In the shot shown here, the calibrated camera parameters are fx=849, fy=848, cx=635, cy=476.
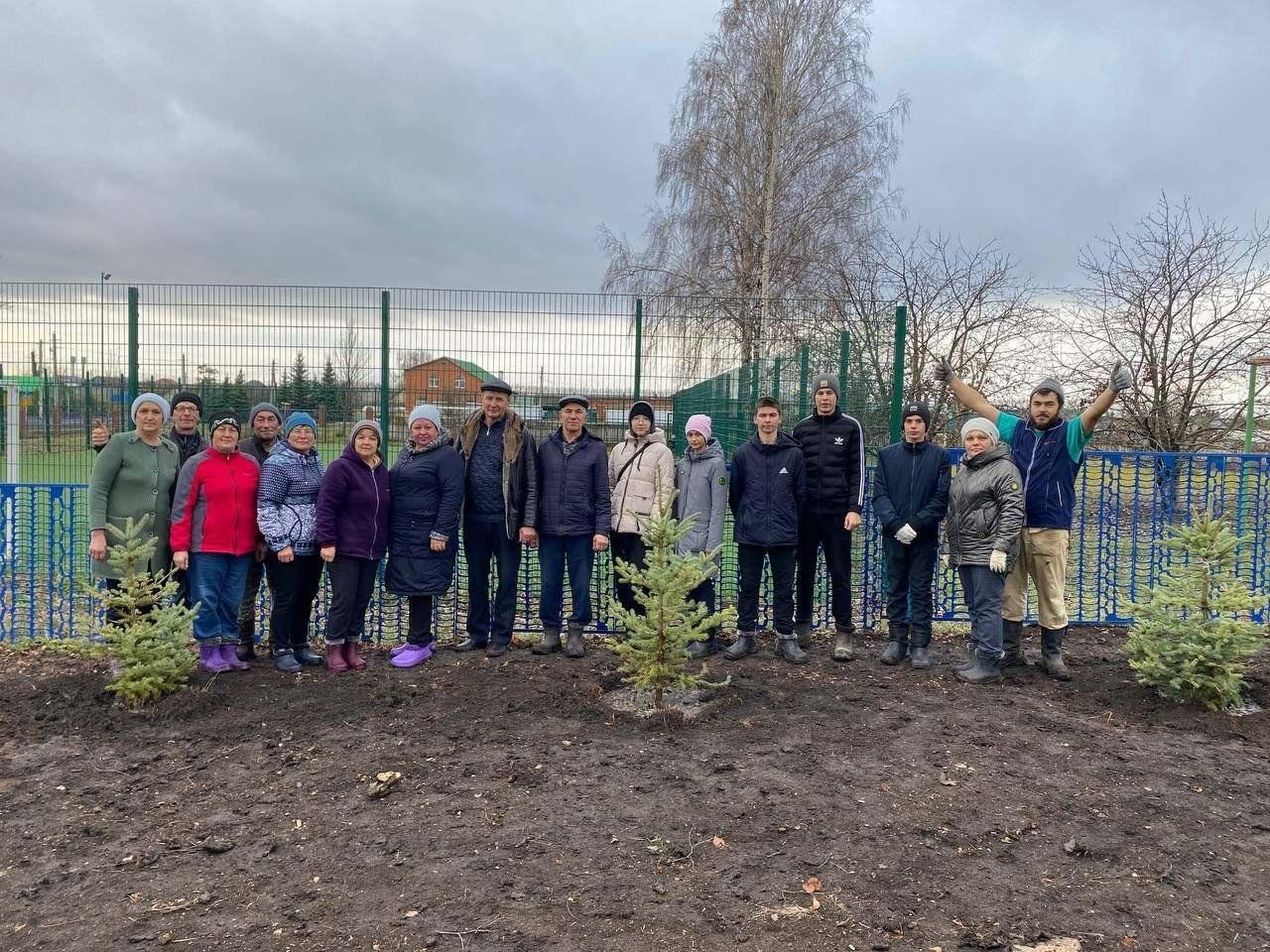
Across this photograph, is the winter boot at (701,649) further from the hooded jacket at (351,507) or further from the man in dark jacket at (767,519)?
the hooded jacket at (351,507)

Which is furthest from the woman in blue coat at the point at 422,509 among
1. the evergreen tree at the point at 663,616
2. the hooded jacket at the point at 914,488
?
the hooded jacket at the point at 914,488

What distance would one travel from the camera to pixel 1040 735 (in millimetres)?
4594

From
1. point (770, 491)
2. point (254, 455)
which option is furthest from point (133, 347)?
point (770, 491)

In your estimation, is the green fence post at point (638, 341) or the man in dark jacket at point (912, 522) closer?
the man in dark jacket at point (912, 522)

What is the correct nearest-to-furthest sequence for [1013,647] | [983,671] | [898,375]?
[983,671] < [1013,647] < [898,375]

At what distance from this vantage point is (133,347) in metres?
6.92

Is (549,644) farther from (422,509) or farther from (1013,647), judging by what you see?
(1013,647)

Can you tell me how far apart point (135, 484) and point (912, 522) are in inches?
197

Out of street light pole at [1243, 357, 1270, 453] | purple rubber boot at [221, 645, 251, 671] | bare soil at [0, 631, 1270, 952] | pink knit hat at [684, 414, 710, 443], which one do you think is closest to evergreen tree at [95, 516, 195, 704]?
bare soil at [0, 631, 1270, 952]

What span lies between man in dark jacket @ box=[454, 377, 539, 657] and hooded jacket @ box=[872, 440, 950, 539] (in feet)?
7.96

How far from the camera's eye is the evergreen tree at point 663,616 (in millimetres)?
4593

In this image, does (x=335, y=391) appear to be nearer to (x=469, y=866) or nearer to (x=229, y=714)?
(x=229, y=714)

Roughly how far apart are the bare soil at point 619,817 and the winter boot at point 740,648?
2.04 ft

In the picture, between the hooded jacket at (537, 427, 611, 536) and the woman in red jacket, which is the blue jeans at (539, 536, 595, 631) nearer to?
the hooded jacket at (537, 427, 611, 536)
